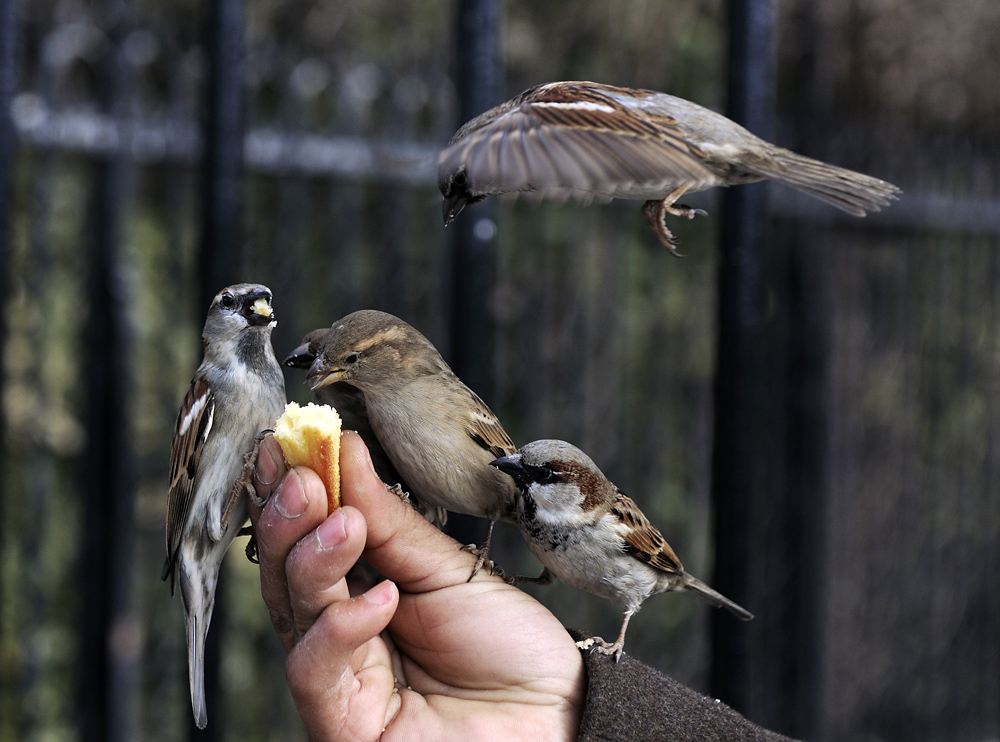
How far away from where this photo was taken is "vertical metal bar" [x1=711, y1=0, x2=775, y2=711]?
95.6 inches

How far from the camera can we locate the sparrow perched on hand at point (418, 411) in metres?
1.91

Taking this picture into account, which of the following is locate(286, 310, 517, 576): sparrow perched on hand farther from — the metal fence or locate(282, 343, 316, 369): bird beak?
the metal fence

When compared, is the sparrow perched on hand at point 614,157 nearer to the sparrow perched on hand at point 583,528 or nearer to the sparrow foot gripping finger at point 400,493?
the sparrow perched on hand at point 583,528

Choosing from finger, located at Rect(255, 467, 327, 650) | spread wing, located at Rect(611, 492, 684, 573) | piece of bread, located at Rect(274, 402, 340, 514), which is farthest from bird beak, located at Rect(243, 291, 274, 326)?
spread wing, located at Rect(611, 492, 684, 573)

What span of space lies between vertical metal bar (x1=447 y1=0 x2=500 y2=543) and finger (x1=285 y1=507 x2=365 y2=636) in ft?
2.30

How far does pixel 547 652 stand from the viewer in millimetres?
2197

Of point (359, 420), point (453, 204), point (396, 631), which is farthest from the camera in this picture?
point (396, 631)

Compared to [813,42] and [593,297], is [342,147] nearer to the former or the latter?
[593,297]

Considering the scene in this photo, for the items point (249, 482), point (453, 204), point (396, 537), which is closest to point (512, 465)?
point (396, 537)

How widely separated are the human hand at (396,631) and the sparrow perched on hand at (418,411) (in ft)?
0.34

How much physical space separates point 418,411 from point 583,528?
1.47 feet

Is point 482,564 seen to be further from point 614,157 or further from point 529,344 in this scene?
point 529,344

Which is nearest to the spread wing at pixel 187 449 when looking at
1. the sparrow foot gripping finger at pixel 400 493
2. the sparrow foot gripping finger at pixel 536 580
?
the sparrow foot gripping finger at pixel 400 493

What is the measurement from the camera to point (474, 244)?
2.48 m
